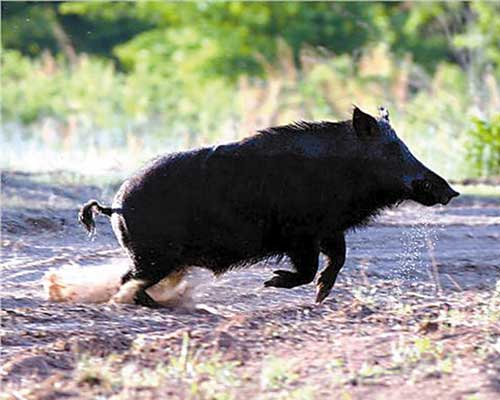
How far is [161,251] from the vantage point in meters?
7.59

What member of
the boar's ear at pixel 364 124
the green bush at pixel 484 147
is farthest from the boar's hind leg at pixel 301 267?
the green bush at pixel 484 147

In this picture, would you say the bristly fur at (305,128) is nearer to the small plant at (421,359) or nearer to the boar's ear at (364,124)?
the boar's ear at (364,124)

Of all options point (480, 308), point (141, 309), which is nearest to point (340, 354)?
point (480, 308)

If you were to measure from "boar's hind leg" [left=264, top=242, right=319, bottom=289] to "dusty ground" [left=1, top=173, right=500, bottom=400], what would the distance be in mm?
138

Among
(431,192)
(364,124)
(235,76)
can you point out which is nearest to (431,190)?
(431,192)

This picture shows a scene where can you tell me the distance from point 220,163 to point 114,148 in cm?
1192

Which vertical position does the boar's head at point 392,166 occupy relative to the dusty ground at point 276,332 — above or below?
above

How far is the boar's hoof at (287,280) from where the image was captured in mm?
7645

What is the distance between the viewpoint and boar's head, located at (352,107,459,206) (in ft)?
26.0

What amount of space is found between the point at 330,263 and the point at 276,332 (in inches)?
55.5

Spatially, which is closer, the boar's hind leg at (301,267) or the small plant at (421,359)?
the small plant at (421,359)

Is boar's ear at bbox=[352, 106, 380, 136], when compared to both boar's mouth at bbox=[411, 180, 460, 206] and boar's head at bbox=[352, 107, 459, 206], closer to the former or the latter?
boar's head at bbox=[352, 107, 459, 206]

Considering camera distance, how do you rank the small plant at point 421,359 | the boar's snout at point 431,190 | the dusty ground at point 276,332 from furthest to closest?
the boar's snout at point 431,190 → the small plant at point 421,359 → the dusty ground at point 276,332

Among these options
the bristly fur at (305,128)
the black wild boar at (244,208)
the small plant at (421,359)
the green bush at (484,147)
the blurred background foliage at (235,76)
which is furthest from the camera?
the blurred background foliage at (235,76)
